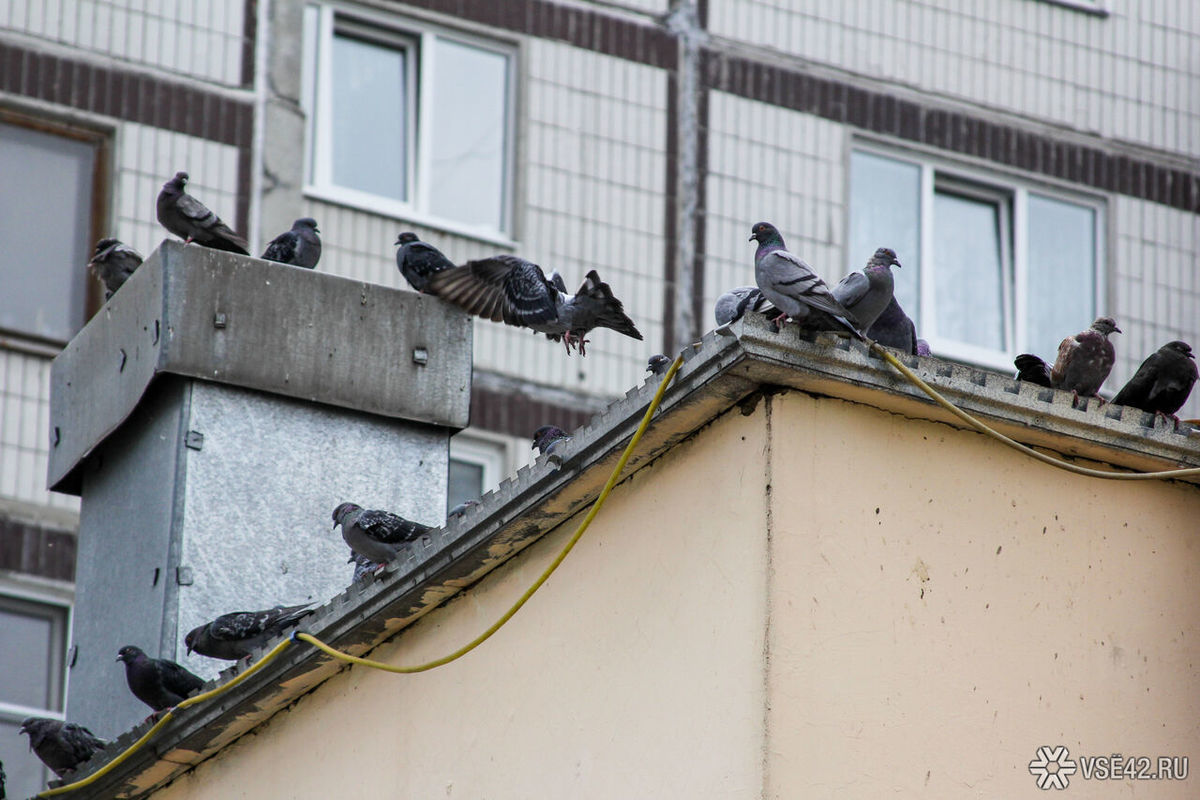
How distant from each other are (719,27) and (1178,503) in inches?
489

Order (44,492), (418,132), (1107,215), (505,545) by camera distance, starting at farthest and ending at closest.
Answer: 1. (1107,215)
2. (418,132)
3. (44,492)
4. (505,545)

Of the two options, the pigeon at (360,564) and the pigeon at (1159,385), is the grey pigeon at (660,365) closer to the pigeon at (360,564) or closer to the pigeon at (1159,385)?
the pigeon at (1159,385)

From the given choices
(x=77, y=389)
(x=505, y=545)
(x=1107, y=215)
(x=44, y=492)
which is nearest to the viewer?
(x=505, y=545)

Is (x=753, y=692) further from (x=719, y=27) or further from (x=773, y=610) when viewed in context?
(x=719, y=27)

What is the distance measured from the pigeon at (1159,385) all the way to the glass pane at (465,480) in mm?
9731

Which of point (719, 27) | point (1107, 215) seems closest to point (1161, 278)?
point (1107, 215)

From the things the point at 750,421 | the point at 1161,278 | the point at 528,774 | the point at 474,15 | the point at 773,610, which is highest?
the point at 474,15

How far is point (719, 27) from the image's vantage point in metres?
19.1

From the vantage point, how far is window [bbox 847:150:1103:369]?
1967 centimetres

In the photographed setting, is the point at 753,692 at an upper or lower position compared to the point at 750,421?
lower

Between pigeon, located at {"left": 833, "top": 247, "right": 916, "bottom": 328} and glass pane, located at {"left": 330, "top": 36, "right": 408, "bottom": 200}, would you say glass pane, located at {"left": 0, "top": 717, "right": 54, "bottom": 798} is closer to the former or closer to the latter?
glass pane, located at {"left": 330, "top": 36, "right": 408, "bottom": 200}

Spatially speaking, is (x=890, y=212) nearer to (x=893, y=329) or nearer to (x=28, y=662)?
(x=28, y=662)

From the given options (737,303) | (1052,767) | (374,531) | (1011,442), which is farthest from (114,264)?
(1052,767)

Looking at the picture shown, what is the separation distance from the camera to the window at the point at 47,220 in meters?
16.5
